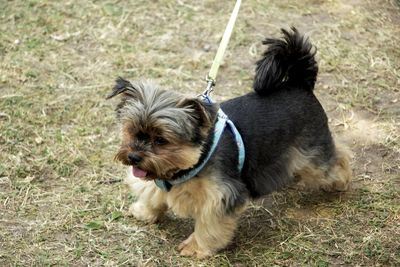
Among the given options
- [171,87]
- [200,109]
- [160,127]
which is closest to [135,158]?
[160,127]

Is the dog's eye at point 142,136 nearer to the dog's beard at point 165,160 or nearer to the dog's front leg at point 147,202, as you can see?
the dog's beard at point 165,160

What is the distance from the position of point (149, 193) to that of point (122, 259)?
1.59 feet

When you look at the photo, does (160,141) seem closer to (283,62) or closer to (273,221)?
(283,62)

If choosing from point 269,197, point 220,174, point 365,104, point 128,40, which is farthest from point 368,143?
point 128,40

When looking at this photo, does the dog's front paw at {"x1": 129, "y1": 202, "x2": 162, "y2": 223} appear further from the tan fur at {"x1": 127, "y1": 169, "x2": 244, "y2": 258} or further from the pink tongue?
the pink tongue

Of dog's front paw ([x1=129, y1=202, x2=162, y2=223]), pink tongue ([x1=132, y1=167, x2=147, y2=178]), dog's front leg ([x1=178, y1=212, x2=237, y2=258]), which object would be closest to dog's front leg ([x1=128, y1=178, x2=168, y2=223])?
dog's front paw ([x1=129, y1=202, x2=162, y2=223])

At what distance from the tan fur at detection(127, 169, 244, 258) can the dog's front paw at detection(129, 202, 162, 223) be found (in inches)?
1.5

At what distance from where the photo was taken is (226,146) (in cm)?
407

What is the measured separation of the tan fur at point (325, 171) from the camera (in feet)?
15.2

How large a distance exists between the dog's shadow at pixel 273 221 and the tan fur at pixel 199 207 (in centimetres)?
17

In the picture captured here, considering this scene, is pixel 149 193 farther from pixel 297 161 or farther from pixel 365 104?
pixel 365 104

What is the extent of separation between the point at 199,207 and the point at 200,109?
2.50ft

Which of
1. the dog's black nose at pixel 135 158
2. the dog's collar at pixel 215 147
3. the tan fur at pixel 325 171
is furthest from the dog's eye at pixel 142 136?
the tan fur at pixel 325 171

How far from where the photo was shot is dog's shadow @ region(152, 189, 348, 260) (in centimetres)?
451
